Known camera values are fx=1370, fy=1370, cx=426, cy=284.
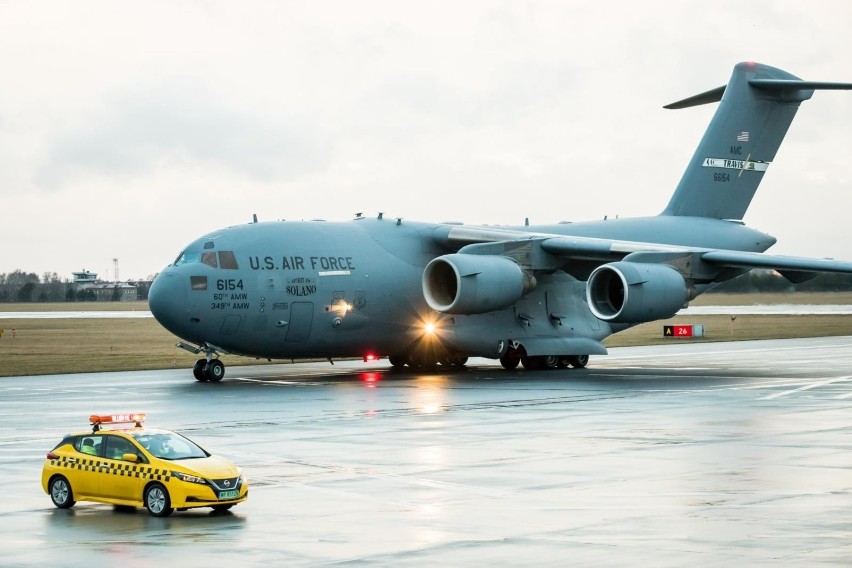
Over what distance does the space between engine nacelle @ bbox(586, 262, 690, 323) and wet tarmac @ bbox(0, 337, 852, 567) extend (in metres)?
1.75

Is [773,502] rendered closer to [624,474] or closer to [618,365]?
[624,474]

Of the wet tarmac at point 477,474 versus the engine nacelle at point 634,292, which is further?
the engine nacelle at point 634,292

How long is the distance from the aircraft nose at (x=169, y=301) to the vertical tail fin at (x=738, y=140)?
52.7ft

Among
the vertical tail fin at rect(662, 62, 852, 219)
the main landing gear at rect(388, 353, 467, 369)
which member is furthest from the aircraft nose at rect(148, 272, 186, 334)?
the vertical tail fin at rect(662, 62, 852, 219)

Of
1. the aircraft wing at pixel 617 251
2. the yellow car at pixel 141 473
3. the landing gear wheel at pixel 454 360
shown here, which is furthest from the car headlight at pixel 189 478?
the landing gear wheel at pixel 454 360

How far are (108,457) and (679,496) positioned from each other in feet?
20.3

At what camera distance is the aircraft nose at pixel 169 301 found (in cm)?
3256

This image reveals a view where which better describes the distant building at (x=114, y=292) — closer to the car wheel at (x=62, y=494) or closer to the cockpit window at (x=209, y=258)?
the cockpit window at (x=209, y=258)

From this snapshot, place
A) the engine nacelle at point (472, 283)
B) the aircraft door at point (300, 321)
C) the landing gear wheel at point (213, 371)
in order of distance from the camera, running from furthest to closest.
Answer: the engine nacelle at point (472, 283), the aircraft door at point (300, 321), the landing gear wheel at point (213, 371)

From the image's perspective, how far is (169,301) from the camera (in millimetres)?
32562

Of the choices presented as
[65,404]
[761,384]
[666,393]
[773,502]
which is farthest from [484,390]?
[773,502]

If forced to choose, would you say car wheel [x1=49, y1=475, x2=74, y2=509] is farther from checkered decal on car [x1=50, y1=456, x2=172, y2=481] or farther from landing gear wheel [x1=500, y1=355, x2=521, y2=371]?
landing gear wheel [x1=500, y1=355, x2=521, y2=371]

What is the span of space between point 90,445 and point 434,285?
20.6 m

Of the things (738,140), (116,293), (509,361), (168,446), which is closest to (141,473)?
(168,446)
